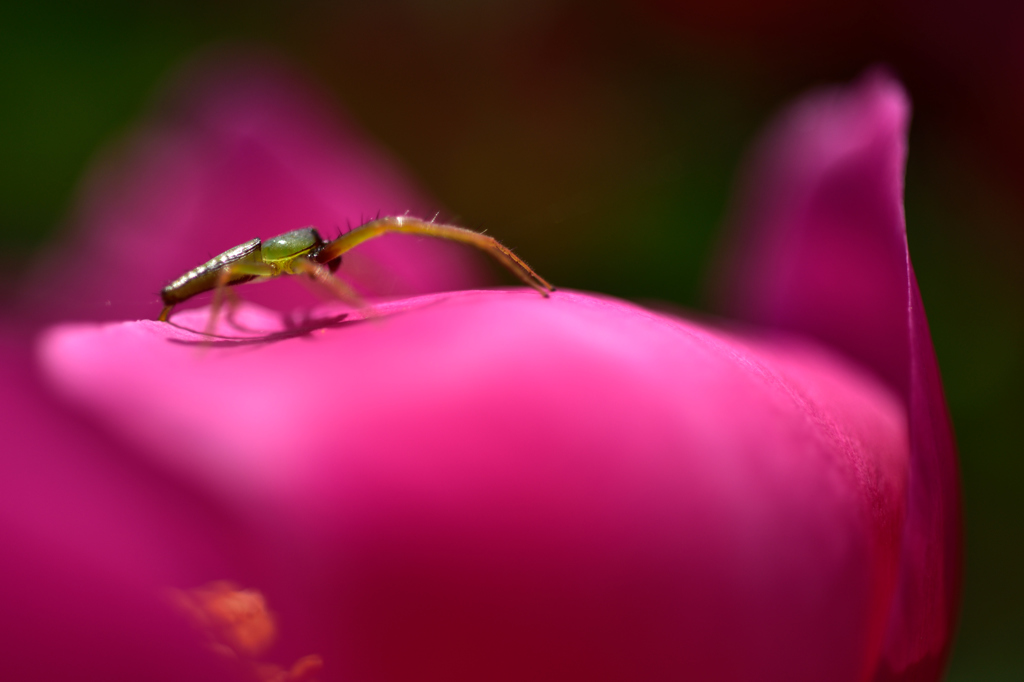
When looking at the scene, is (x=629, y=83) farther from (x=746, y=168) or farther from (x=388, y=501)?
(x=388, y=501)

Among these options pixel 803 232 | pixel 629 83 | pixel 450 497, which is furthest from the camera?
pixel 629 83

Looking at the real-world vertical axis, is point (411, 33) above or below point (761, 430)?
above

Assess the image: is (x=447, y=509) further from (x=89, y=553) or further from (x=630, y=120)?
(x=630, y=120)

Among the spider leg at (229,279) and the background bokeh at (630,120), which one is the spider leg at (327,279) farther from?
the background bokeh at (630,120)

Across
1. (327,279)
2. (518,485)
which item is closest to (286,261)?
(327,279)

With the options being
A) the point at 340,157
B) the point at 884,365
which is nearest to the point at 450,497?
the point at 884,365

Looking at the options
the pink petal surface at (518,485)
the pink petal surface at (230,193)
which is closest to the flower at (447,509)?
the pink petal surface at (518,485)

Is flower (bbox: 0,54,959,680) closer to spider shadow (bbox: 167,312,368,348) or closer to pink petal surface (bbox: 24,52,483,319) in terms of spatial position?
spider shadow (bbox: 167,312,368,348)

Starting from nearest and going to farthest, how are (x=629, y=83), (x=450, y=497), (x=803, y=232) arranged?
(x=450, y=497)
(x=803, y=232)
(x=629, y=83)
